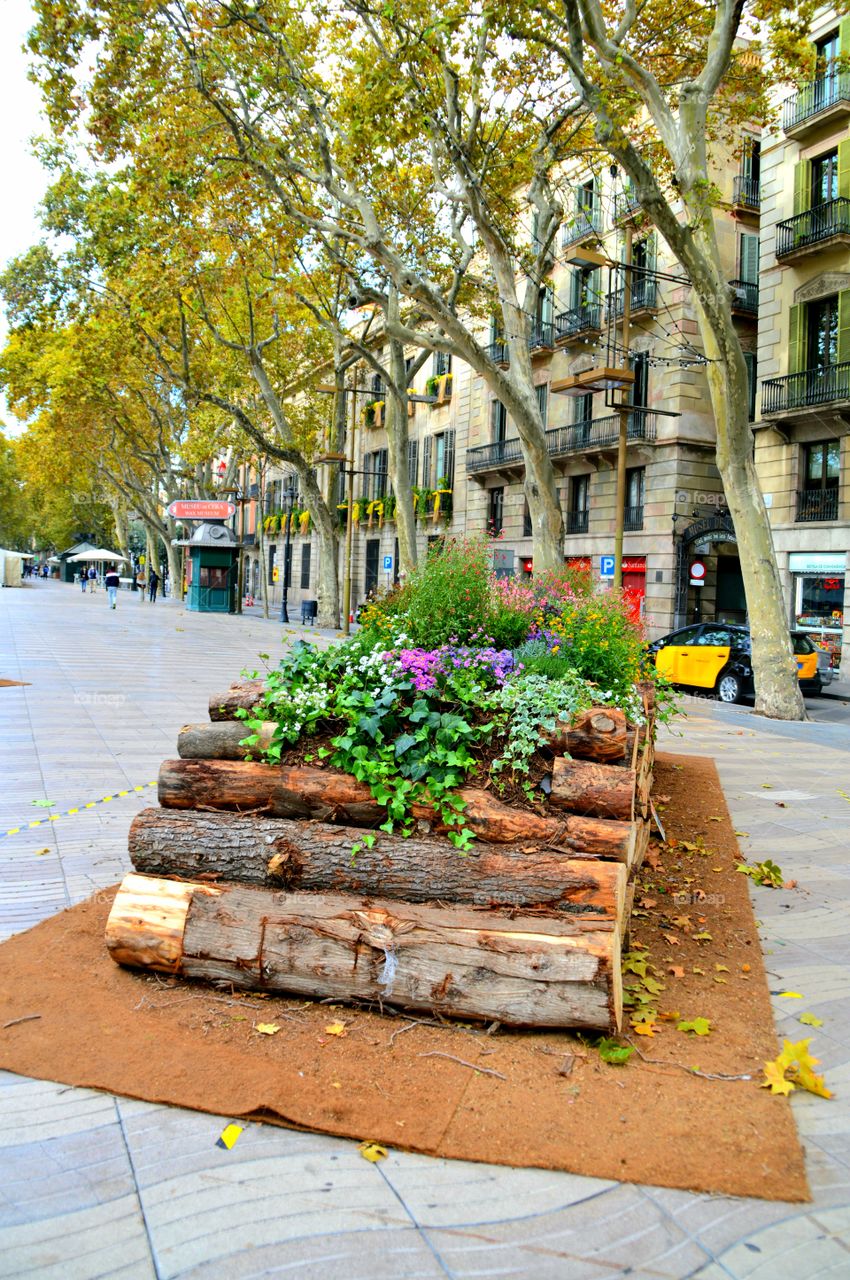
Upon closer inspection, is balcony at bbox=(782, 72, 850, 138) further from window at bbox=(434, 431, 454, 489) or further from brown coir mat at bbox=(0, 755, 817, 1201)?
brown coir mat at bbox=(0, 755, 817, 1201)

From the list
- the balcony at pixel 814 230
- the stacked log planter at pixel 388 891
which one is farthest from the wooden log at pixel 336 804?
the balcony at pixel 814 230

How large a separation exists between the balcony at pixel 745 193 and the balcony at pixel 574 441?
246 inches

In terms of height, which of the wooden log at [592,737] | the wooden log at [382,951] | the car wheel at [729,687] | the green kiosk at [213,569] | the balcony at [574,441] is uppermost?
the balcony at [574,441]

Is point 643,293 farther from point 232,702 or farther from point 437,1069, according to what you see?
point 437,1069

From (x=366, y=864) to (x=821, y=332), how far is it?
22996mm

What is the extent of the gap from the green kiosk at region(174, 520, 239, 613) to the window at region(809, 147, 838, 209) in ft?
77.6

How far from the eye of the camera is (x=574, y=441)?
92.5ft

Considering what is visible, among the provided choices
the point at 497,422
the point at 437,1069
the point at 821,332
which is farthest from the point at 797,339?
the point at 437,1069

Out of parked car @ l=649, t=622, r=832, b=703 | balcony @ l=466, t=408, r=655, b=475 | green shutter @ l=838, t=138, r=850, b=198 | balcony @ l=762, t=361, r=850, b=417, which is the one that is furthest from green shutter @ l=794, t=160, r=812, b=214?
parked car @ l=649, t=622, r=832, b=703

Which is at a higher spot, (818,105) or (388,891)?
(818,105)

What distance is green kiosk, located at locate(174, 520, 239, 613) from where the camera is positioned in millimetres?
37000

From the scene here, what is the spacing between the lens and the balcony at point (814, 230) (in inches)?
835

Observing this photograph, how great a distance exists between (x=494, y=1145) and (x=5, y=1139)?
4.72 feet

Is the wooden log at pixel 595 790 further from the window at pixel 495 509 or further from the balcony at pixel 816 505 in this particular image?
the window at pixel 495 509
